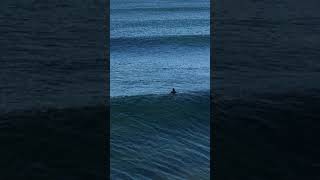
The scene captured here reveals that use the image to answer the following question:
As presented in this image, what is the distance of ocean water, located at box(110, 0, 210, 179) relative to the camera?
5038 centimetres

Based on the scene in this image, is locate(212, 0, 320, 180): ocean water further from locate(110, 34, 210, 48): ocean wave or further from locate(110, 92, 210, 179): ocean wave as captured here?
locate(110, 34, 210, 48): ocean wave

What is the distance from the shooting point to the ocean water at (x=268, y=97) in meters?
48.6

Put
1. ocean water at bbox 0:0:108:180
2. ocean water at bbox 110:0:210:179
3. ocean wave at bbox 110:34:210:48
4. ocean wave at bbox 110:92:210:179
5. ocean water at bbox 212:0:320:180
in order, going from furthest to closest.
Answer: ocean wave at bbox 110:34:210:48
ocean water at bbox 110:0:210:179
ocean water at bbox 0:0:108:180
ocean wave at bbox 110:92:210:179
ocean water at bbox 212:0:320:180

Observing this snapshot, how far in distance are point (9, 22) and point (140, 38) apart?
29.1 m

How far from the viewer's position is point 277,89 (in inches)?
2926

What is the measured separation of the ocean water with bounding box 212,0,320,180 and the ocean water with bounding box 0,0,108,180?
12857 mm

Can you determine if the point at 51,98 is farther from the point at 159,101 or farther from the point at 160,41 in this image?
the point at 160,41

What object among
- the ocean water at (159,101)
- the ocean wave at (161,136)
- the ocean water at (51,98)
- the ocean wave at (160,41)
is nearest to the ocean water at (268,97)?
the ocean wave at (161,136)

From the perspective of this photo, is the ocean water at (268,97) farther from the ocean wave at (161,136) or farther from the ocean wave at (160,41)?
the ocean wave at (160,41)

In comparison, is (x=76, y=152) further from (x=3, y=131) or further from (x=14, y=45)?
(x=14, y=45)

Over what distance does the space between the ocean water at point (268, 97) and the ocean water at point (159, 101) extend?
270 centimetres

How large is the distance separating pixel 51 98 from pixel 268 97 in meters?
26.7

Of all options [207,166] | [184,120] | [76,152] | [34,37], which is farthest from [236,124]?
[34,37]

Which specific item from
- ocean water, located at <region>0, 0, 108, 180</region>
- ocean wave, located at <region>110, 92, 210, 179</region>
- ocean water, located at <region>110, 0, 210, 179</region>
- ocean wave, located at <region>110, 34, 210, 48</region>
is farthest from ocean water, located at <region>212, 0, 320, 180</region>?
ocean water, located at <region>0, 0, 108, 180</region>
